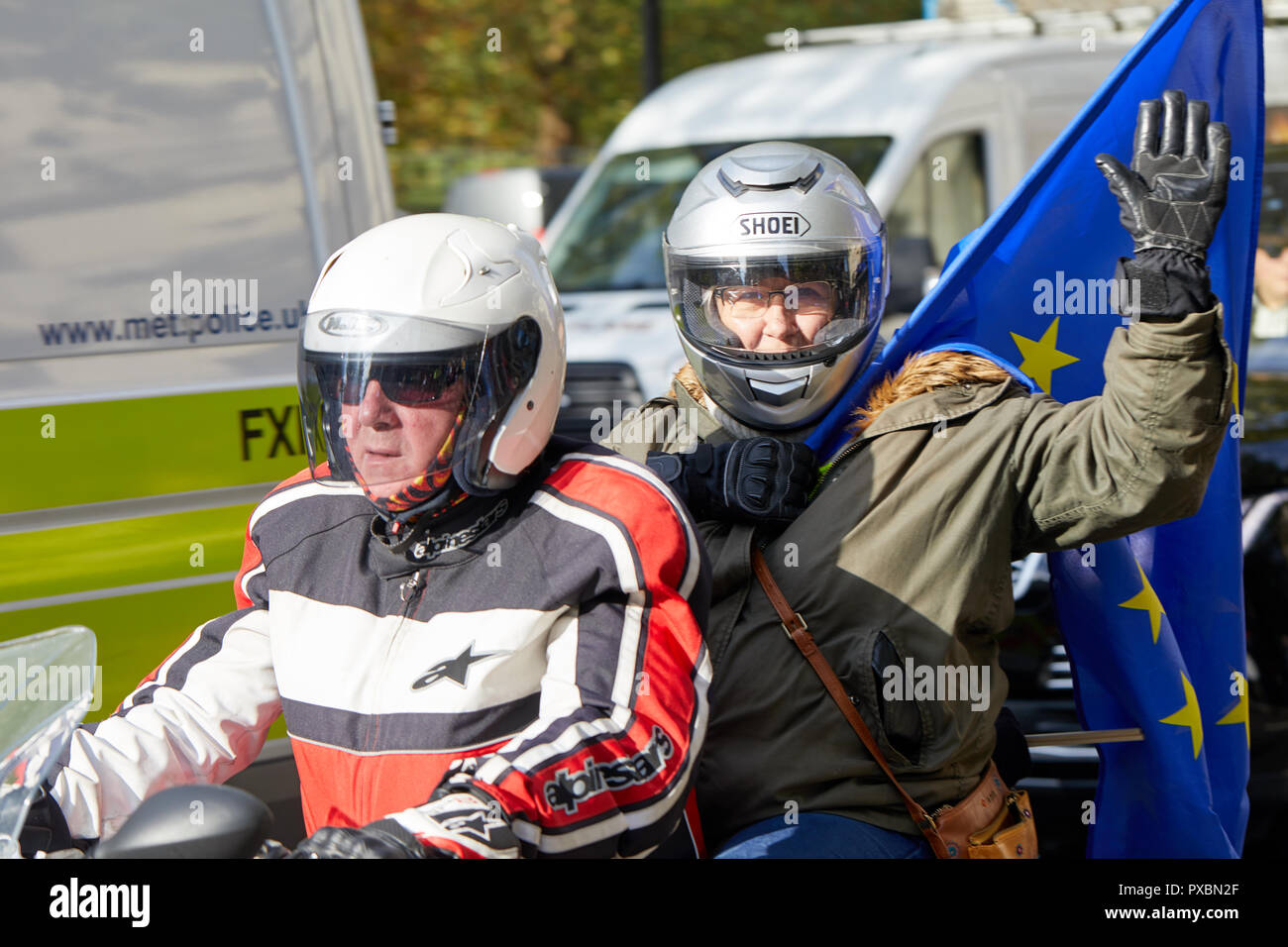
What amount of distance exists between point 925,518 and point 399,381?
98cm

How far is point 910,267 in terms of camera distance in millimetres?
6996

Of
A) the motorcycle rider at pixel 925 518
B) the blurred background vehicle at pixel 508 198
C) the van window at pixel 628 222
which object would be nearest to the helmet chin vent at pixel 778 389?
the motorcycle rider at pixel 925 518

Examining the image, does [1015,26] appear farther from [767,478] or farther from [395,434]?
[395,434]

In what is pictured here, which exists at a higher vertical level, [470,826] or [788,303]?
[788,303]

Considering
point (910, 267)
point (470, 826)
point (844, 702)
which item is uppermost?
point (470, 826)

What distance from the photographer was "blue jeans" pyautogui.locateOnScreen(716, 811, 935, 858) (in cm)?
247
